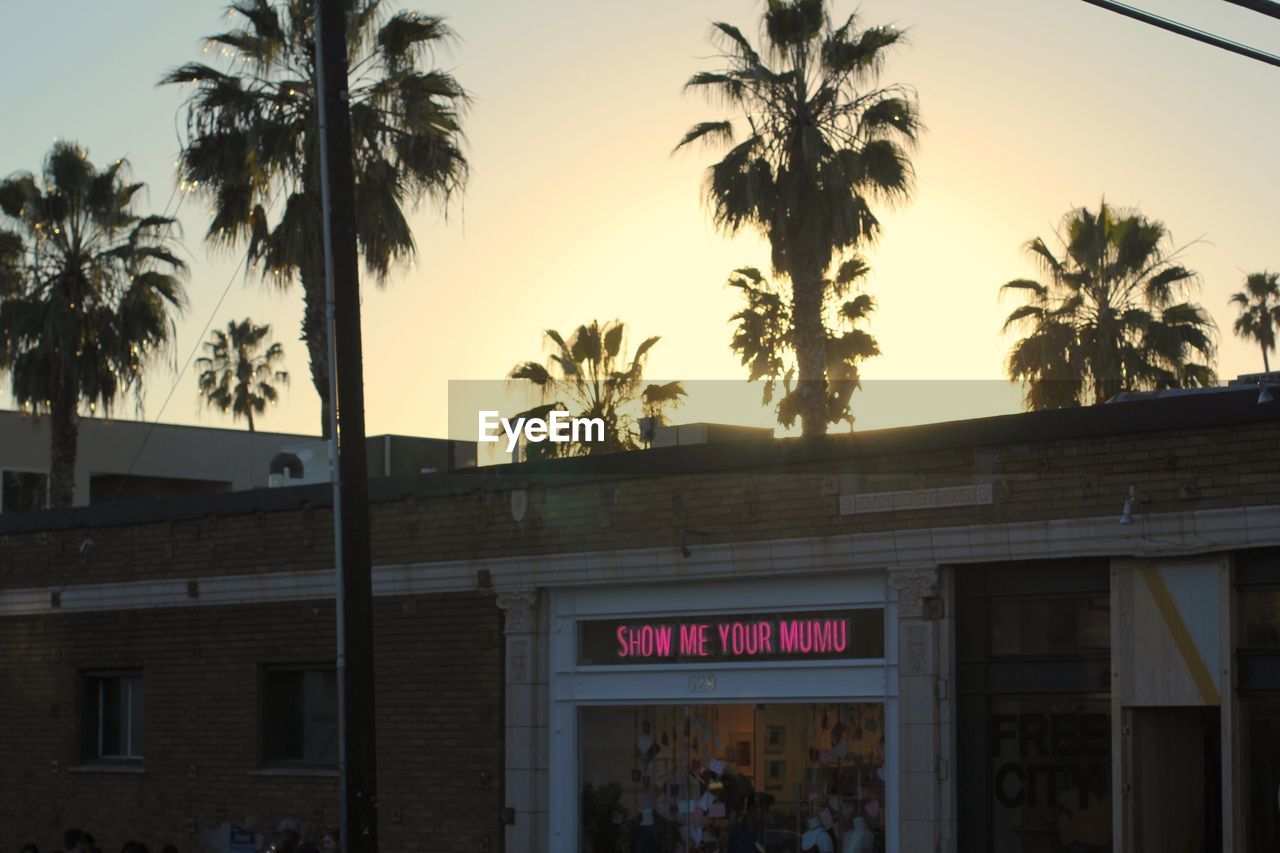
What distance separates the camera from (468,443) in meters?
→ 25.3

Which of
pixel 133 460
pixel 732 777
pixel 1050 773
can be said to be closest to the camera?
pixel 1050 773

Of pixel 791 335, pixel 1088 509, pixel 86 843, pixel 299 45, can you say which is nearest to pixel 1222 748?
pixel 1088 509

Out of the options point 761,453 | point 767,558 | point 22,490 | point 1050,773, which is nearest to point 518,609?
point 767,558

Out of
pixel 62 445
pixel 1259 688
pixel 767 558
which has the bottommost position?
pixel 1259 688

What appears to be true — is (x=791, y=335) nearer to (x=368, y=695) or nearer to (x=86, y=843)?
(x=86, y=843)

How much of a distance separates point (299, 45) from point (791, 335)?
37.9ft

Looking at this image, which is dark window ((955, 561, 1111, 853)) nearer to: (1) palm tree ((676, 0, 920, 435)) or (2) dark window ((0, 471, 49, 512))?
(1) palm tree ((676, 0, 920, 435))

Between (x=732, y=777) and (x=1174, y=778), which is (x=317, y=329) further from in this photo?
(x=1174, y=778)

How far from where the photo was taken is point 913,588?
16703mm

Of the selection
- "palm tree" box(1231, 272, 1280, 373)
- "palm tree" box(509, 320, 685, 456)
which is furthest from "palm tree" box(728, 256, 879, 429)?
"palm tree" box(1231, 272, 1280, 373)

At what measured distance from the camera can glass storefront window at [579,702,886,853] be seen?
17.3m

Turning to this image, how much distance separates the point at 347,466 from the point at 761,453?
5399 millimetres

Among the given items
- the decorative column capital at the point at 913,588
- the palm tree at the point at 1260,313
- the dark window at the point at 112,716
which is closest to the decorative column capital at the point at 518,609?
the decorative column capital at the point at 913,588

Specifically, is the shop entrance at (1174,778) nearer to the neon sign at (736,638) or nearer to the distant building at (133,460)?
the neon sign at (736,638)
